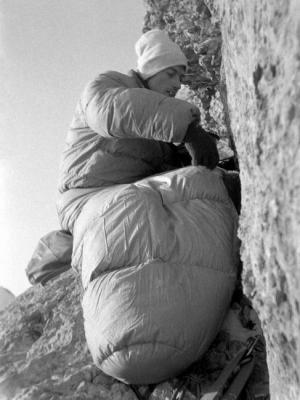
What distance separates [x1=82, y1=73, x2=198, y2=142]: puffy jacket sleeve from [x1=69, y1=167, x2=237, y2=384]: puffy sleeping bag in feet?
0.86

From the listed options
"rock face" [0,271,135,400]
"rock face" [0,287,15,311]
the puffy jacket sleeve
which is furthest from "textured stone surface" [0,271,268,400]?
"rock face" [0,287,15,311]

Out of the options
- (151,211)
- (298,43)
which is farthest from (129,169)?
(298,43)

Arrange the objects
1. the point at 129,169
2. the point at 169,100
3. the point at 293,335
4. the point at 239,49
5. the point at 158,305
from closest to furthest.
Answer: the point at 293,335 → the point at 239,49 → the point at 158,305 → the point at 169,100 → the point at 129,169

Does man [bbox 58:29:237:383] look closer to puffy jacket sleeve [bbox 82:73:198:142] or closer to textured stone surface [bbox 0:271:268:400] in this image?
puffy jacket sleeve [bbox 82:73:198:142]

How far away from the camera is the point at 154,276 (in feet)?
5.46

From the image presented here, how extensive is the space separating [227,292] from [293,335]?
939mm

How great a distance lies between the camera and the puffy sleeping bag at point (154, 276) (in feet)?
5.27

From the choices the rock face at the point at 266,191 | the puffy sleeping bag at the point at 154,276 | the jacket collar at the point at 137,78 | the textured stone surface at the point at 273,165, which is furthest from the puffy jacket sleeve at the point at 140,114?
the textured stone surface at the point at 273,165

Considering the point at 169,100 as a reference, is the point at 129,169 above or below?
below

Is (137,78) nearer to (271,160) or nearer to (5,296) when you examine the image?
(271,160)

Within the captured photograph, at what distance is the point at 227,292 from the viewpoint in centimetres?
179

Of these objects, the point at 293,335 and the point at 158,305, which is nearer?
the point at 293,335

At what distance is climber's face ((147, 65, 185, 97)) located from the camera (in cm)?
257

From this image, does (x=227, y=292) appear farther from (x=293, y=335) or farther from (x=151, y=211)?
(x=293, y=335)
